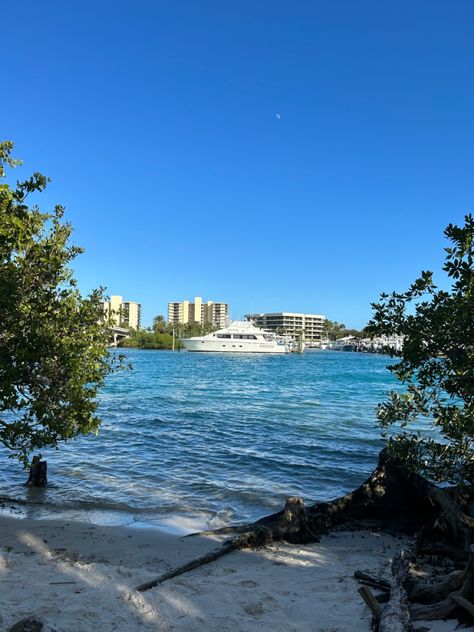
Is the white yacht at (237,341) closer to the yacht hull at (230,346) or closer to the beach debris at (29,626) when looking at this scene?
the yacht hull at (230,346)

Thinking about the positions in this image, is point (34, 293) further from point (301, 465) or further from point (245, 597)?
point (301, 465)

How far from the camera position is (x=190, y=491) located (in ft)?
38.8

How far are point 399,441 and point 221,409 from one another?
22869 mm

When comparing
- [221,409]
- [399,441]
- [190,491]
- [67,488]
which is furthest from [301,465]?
[221,409]

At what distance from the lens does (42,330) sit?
23.3 ft

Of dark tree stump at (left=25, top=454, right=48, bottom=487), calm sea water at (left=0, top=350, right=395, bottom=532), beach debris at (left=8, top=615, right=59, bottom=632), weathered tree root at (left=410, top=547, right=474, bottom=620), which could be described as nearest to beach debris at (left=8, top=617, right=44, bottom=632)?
beach debris at (left=8, top=615, right=59, bottom=632)

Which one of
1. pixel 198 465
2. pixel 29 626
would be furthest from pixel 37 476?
pixel 29 626

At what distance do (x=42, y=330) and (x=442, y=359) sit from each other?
209 inches

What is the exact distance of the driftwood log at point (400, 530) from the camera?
4.44 metres

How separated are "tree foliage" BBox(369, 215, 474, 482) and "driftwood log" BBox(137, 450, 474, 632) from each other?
1027 mm

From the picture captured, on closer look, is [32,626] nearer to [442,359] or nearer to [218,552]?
[218,552]

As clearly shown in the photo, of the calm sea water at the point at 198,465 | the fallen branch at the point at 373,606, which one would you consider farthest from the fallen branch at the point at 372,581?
the calm sea water at the point at 198,465

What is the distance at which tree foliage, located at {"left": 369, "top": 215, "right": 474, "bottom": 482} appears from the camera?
16.6ft

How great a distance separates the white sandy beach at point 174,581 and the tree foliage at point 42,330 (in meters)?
1.69
